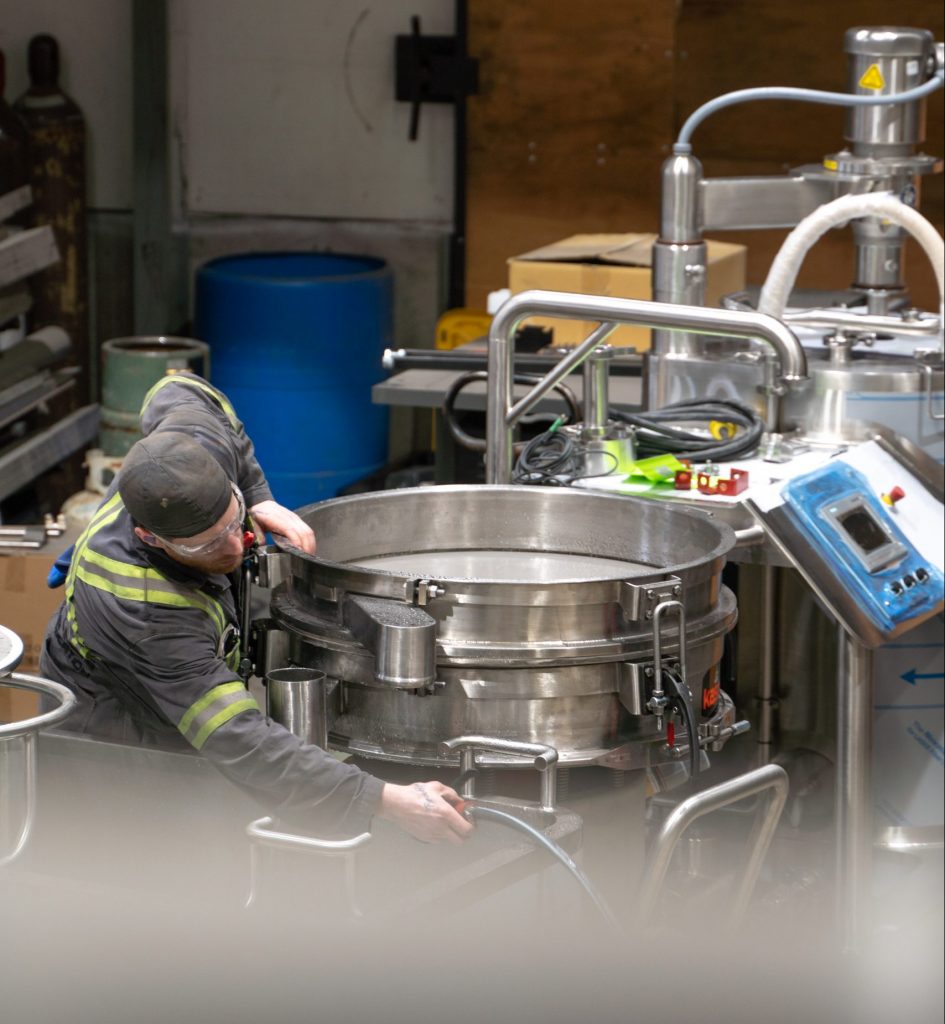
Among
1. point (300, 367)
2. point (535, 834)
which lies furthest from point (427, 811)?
point (300, 367)

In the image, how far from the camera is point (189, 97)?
534 cm

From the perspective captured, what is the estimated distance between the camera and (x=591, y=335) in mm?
2359

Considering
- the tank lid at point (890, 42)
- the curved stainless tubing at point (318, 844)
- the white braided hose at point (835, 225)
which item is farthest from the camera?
the tank lid at point (890, 42)

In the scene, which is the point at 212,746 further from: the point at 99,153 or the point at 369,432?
the point at 99,153

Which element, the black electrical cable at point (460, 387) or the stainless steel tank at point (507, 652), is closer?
the stainless steel tank at point (507, 652)

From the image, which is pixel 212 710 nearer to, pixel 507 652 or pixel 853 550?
pixel 507 652

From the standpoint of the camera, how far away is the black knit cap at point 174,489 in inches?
66.2

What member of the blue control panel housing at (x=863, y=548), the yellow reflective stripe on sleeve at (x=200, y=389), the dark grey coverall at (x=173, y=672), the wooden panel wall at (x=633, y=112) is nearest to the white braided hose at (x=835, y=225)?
the blue control panel housing at (x=863, y=548)

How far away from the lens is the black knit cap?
66.2 inches

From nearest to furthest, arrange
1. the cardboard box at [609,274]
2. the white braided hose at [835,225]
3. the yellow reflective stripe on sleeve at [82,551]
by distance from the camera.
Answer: the yellow reflective stripe on sleeve at [82,551] → the white braided hose at [835,225] → the cardboard box at [609,274]

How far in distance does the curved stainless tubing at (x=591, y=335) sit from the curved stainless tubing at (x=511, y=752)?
72 centimetres

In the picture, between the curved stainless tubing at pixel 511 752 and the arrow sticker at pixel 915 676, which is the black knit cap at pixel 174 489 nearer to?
the curved stainless tubing at pixel 511 752

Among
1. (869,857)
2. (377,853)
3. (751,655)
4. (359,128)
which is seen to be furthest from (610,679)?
(359,128)

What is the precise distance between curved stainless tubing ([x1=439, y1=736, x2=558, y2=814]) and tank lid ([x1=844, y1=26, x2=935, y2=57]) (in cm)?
170
